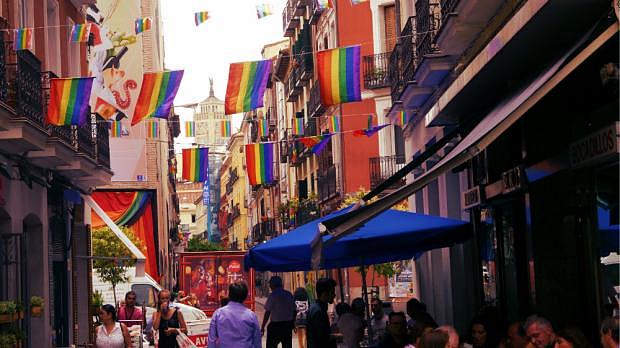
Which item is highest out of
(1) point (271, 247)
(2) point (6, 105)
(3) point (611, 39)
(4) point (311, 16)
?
(4) point (311, 16)

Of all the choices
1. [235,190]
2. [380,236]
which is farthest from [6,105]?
[235,190]

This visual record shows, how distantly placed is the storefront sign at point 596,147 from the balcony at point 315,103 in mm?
35223

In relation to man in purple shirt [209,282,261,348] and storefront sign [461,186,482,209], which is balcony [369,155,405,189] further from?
man in purple shirt [209,282,261,348]

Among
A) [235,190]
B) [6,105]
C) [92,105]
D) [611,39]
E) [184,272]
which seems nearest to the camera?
[611,39]

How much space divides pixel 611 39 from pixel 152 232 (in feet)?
124

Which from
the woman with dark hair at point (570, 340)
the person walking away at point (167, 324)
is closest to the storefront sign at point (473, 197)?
the person walking away at point (167, 324)

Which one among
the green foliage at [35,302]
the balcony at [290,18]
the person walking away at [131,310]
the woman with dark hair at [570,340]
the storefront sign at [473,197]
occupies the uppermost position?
the balcony at [290,18]

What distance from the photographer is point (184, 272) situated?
3462cm

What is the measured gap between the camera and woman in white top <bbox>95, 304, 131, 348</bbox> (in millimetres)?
13273

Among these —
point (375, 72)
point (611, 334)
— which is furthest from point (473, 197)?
point (375, 72)

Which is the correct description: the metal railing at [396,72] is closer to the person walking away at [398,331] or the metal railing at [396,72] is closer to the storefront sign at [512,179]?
the storefront sign at [512,179]

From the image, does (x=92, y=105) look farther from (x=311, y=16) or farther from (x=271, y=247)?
(x=311, y=16)

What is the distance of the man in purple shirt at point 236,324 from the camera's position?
12.7 meters

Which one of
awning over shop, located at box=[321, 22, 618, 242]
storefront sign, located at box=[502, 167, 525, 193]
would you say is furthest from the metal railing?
awning over shop, located at box=[321, 22, 618, 242]
